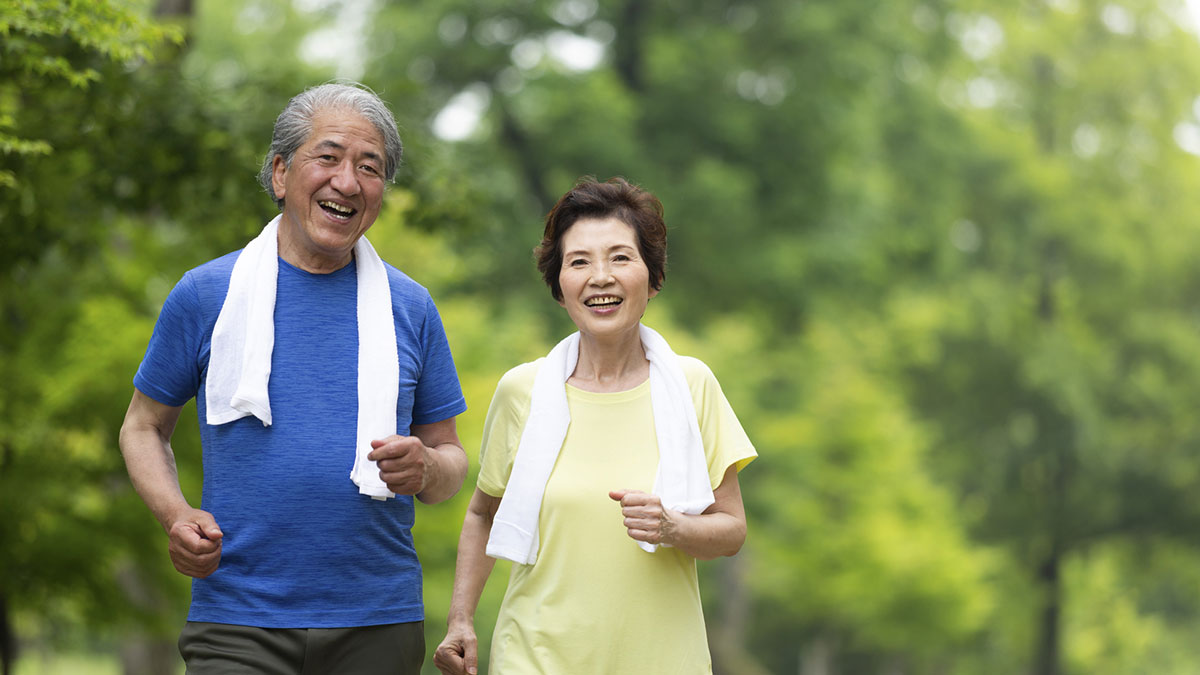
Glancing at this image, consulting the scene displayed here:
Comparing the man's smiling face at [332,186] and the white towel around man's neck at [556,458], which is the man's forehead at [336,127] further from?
the white towel around man's neck at [556,458]

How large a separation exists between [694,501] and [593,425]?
1.07 ft

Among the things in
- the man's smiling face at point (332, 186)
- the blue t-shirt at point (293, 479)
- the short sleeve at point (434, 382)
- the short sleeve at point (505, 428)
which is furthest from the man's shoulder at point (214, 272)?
the short sleeve at point (505, 428)

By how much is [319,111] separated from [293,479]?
2.89ft

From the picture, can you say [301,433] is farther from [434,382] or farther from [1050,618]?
[1050,618]

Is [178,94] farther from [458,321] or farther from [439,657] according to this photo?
[458,321]

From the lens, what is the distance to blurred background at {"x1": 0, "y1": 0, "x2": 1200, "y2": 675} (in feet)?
26.1

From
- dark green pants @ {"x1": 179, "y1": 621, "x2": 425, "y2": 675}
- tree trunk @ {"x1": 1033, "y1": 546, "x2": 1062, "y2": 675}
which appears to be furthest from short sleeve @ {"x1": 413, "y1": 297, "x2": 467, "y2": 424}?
tree trunk @ {"x1": 1033, "y1": 546, "x2": 1062, "y2": 675}

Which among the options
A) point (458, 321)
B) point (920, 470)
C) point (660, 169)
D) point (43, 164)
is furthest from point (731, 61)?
point (43, 164)

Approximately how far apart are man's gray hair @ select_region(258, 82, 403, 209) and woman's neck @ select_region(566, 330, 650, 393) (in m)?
0.69

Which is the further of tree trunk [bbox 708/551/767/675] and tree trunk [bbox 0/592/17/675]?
tree trunk [bbox 708/551/767/675]

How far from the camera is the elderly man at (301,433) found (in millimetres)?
3166

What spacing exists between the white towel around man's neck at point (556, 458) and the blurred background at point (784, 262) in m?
2.38

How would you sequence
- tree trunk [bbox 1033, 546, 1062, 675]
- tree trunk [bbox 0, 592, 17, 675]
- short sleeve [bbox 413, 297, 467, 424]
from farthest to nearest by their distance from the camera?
tree trunk [bbox 1033, 546, 1062, 675] < tree trunk [bbox 0, 592, 17, 675] < short sleeve [bbox 413, 297, 467, 424]

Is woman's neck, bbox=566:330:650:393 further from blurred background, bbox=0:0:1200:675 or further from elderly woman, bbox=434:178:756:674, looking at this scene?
blurred background, bbox=0:0:1200:675
